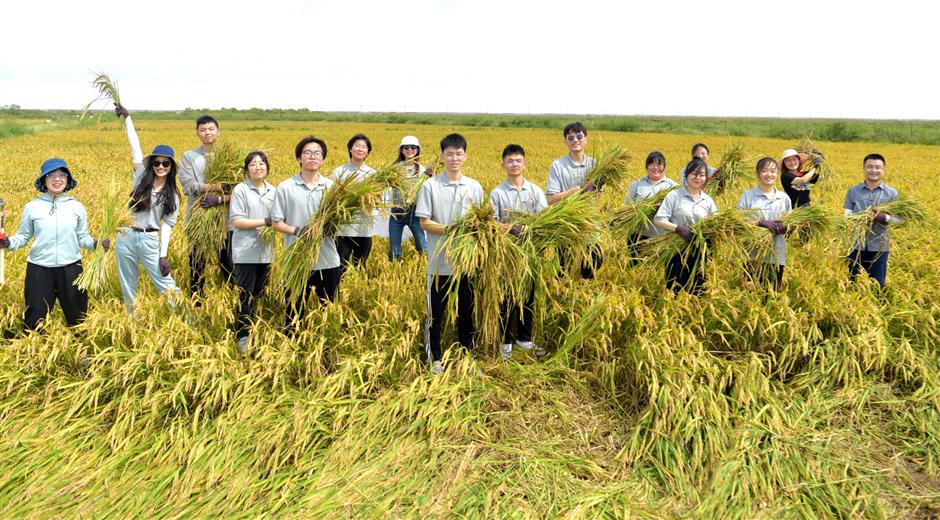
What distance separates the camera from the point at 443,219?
348 cm

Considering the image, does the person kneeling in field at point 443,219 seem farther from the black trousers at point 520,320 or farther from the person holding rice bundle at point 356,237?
the person holding rice bundle at point 356,237

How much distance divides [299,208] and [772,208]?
3.55 meters

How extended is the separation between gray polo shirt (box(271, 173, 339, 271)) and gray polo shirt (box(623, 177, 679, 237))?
252 centimetres

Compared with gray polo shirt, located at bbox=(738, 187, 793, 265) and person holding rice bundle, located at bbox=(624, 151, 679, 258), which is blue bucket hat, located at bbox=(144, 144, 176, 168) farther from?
gray polo shirt, located at bbox=(738, 187, 793, 265)

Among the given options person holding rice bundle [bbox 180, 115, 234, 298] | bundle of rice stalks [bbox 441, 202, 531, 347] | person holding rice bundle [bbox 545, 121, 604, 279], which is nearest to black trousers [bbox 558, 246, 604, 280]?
person holding rice bundle [bbox 545, 121, 604, 279]

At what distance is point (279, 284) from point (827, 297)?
4.08 metres

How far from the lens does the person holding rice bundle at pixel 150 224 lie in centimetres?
384

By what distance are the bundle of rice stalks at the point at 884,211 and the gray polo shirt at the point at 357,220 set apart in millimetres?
3714

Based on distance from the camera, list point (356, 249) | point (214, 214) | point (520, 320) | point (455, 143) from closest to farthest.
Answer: point (455, 143) < point (520, 320) < point (214, 214) < point (356, 249)

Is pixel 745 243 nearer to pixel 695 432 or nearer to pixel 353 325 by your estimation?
pixel 695 432

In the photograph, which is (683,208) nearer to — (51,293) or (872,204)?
(872,204)

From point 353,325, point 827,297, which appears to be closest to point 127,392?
point 353,325

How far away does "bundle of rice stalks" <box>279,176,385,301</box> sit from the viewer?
3457mm

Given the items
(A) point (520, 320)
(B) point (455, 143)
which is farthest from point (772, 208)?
(B) point (455, 143)
